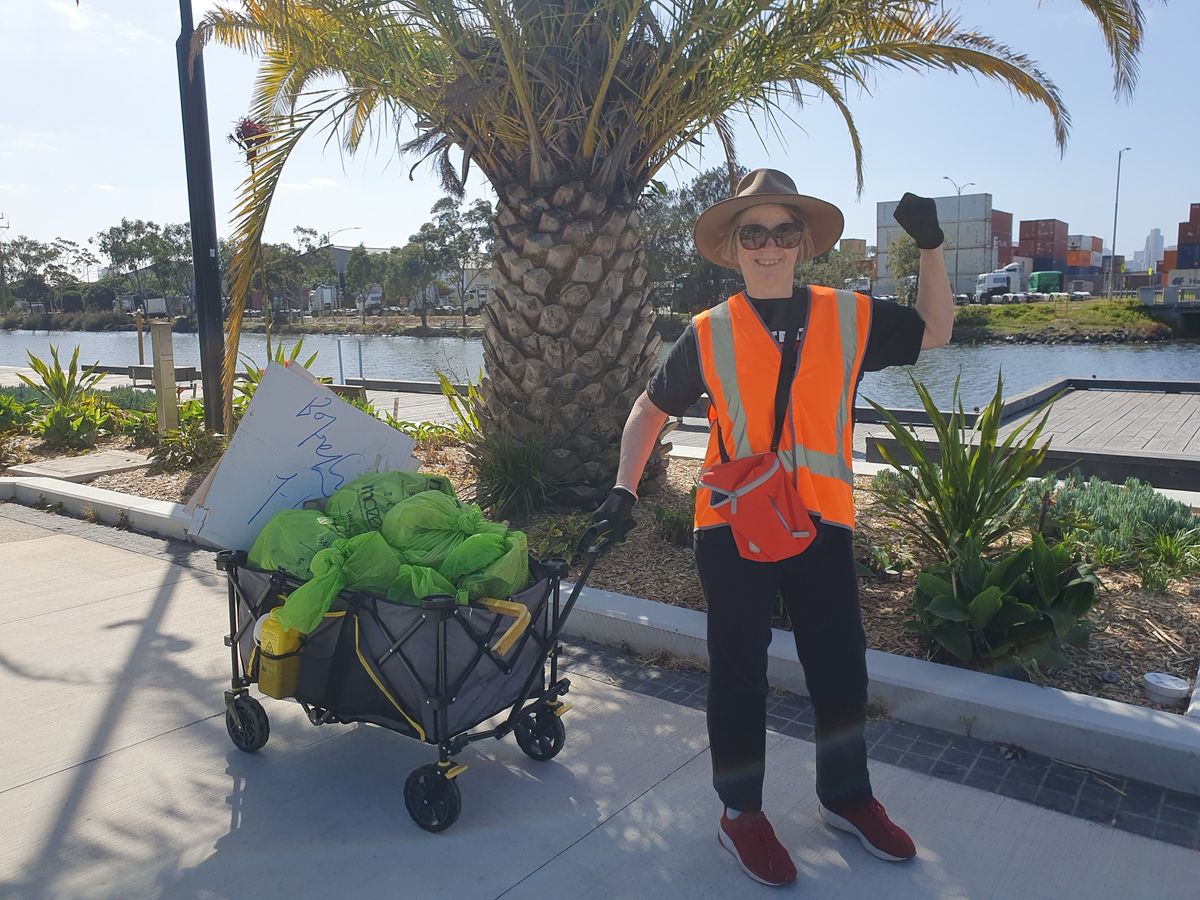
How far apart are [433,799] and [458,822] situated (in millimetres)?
141

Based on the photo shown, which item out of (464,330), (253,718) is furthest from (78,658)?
(464,330)

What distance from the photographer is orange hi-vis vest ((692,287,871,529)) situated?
2590 millimetres

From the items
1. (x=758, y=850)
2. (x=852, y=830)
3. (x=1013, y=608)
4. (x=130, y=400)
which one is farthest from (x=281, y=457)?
(x=130, y=400)

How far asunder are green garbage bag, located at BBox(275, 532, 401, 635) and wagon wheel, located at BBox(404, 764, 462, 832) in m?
0.58

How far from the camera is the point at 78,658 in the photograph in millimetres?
4312

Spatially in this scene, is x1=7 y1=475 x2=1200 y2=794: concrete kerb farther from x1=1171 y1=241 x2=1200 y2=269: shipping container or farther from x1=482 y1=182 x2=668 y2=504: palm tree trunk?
x1=1171 y1=241 x2=1200 y2=269: shipping container

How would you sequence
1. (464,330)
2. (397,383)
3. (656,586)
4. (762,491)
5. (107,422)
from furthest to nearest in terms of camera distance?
(464,330) → (397,383) → (107,422) → (656,586) → (762,491)

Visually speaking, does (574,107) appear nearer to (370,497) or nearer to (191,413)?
(370,497)

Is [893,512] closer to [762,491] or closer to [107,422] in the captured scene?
[762,491]

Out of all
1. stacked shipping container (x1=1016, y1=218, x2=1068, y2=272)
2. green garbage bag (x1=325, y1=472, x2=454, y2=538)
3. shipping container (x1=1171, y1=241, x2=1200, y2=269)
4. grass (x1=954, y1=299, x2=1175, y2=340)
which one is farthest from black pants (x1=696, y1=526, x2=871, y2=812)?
stacked shipping container (x1=1016, y1=218, x2=1068, y2=272)

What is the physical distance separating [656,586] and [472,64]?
319 centimetres

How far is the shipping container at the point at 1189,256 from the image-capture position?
74.4 meters

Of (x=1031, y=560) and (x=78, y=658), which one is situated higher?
(x=1031, y=560)

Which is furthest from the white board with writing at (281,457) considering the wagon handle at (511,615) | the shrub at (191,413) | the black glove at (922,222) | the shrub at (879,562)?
the shrub at (191,413)
